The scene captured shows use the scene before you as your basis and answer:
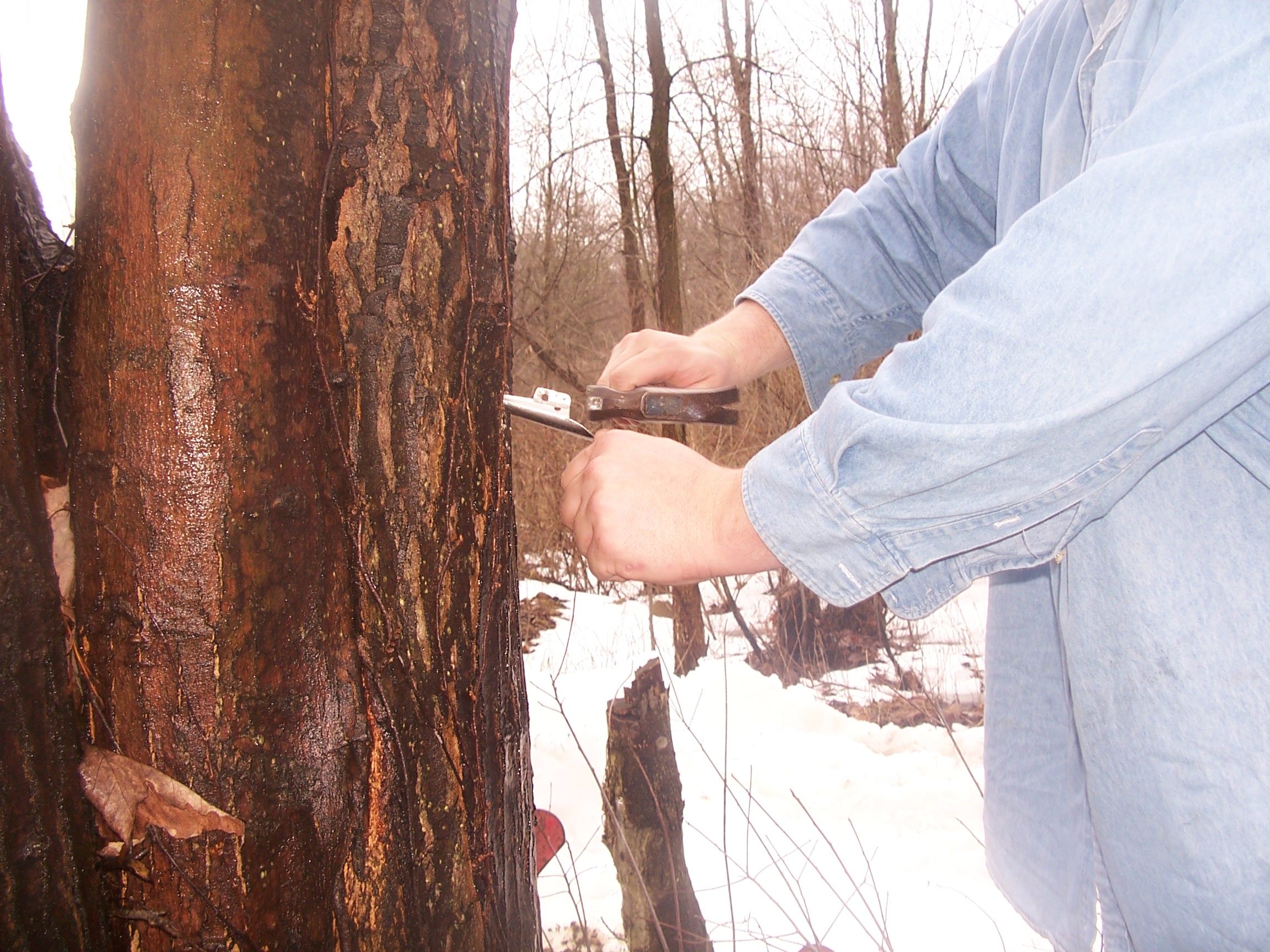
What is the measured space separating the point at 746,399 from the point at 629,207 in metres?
1.74

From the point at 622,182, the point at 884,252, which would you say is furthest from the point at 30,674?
the point at 622,182

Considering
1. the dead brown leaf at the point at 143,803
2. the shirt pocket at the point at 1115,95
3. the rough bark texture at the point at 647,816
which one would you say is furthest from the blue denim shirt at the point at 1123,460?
the rough bark texture at the point at 647,816

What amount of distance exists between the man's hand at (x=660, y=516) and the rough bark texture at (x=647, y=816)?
1.12 meters

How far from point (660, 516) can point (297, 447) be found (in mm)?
461

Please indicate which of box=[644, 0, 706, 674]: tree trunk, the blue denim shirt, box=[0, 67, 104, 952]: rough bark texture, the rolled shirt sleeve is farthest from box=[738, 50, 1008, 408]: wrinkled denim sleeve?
A: box=[644, 0, 706, 674]: tree trunk

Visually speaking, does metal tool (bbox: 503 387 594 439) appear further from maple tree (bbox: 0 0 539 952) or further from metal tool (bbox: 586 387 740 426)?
maple tree (bbox: 0 0 539 952)

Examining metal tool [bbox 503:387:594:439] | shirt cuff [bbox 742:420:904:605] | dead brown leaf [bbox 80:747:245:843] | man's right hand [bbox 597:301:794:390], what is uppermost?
man's right hand [bbox 597:301:794:390]

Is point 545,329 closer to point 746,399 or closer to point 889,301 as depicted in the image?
point 746,399

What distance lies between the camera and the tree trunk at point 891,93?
6016mm

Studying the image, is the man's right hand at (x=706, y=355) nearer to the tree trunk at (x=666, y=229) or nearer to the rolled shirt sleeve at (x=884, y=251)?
the rolled shirt sleeve at (x=884, y=251)

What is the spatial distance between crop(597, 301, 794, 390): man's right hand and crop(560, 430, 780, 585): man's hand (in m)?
0.38

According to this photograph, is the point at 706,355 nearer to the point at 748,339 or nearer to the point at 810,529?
the point at 748,339

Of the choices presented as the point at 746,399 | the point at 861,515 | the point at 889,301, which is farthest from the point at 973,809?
the point at 746,399

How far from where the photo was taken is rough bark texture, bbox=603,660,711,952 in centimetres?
215
